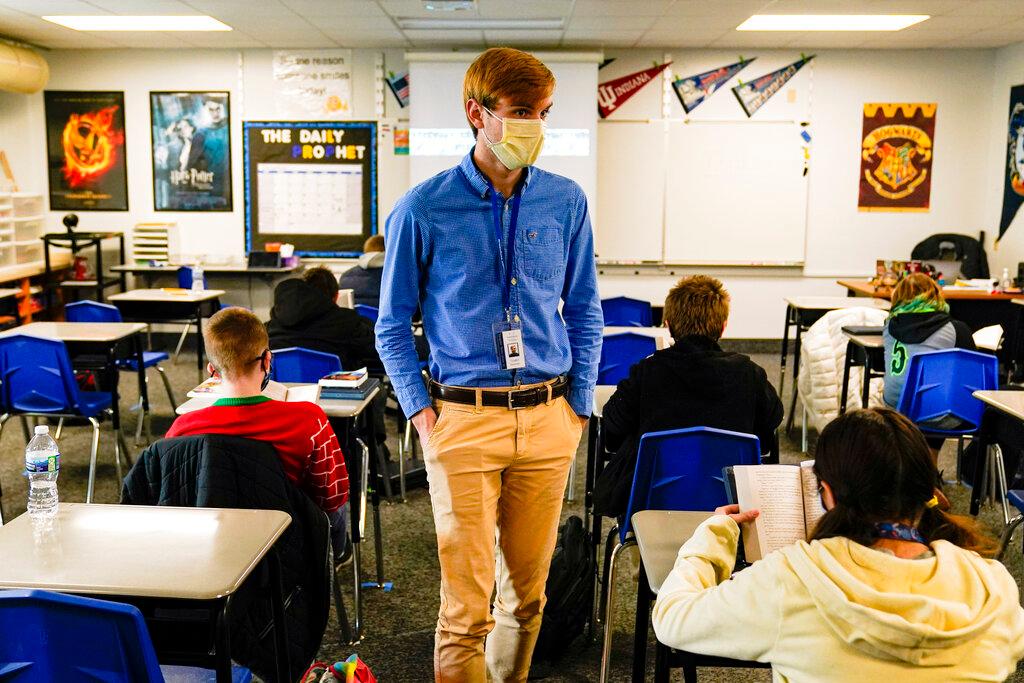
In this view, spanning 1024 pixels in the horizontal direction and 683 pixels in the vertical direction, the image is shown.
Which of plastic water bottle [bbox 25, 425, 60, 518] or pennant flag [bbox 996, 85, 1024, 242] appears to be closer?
plastic water bottle [bbox 25, 425, 60, 518]

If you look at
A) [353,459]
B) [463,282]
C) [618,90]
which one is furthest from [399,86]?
[463,282]

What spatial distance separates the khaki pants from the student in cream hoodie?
65 cm

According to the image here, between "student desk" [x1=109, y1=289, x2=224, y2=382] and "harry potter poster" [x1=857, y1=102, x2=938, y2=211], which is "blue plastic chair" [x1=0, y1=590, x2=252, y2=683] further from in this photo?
"harry potter poster" [x1=857, y1=102, x2=938, y2=211]

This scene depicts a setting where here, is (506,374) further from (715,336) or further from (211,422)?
(715,336)

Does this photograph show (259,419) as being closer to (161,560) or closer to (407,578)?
(161,560)

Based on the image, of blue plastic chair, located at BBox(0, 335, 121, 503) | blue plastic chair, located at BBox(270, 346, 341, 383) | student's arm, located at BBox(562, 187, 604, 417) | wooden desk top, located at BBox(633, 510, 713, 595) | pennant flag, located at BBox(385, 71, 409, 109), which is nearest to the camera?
wooden desk top, located at BBox(633, 510, 713, 595)

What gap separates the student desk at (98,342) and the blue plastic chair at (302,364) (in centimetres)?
104

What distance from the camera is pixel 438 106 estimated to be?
7.85 meters

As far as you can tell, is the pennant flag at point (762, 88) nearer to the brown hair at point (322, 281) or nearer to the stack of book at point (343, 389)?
the brown hair at point (322, 281)

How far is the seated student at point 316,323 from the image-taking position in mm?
4035

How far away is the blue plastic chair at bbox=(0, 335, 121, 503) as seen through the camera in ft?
13.1

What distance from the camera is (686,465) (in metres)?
2.42

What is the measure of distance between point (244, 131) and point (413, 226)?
23.2 ft

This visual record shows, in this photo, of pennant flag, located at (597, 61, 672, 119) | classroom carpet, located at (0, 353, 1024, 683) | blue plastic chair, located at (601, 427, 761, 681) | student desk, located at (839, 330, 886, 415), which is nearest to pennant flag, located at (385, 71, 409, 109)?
pennant flag, located at (597, 61, 672, 119)
